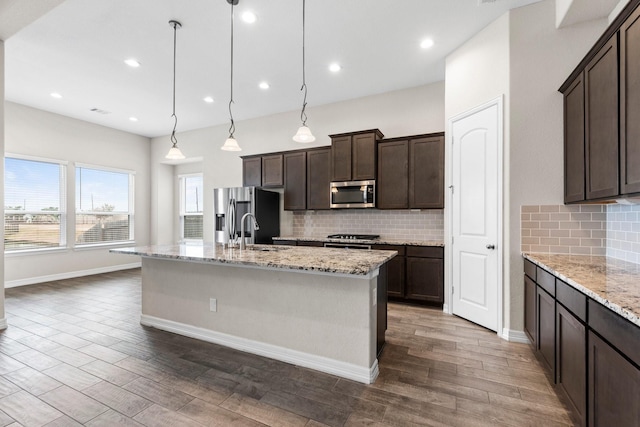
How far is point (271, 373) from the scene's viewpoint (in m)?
2.28

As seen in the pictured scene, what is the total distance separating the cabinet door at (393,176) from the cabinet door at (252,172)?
7.60 ft

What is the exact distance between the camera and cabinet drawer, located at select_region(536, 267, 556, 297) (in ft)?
6.45

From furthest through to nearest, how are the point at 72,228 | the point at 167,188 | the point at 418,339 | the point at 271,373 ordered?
1. the point at 167,188
2. the point at 72,228
3. the point at 418,339
4. the point at 271,373

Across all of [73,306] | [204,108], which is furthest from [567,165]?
[73,306]

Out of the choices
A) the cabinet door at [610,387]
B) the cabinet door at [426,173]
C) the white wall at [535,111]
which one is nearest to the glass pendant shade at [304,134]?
the cabinet door at [426,173]

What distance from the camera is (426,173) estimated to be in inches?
160

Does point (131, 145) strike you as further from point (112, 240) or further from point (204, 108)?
point (204, 108)

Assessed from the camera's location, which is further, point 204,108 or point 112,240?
point 112,240

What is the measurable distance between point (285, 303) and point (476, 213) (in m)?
2.33

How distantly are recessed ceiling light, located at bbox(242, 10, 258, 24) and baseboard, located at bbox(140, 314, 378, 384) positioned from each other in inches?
123

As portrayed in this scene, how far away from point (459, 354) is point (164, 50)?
4.56 metres

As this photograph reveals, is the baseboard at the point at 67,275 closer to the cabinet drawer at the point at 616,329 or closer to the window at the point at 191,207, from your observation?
the window at the point at 191,207

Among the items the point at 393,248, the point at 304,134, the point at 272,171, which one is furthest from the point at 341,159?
the point at 304,134

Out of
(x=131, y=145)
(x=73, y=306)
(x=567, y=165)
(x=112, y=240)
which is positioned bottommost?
(x=73, y=306)
